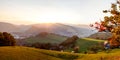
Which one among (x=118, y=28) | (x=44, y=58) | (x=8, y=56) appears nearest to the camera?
(x=118, y=28)

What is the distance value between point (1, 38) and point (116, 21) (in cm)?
5081

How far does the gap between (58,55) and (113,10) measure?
158 feet

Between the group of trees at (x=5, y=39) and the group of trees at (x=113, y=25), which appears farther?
the group of trees at (x=5, y=39)

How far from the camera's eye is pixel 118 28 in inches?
1254

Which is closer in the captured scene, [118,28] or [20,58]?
[118,28]

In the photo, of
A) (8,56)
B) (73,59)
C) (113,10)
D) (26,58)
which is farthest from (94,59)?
(113,10)

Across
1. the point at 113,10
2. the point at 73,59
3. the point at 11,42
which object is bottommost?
the point at 73,59

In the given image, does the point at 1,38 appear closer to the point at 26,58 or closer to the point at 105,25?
the point at 26,58

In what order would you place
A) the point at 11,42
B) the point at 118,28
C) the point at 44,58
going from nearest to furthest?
the point at 118,28
the point at 44,58
the point at 11,42

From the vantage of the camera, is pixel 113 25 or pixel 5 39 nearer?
pixel 113 25

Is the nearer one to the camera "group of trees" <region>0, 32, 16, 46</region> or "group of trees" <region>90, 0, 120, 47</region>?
"group of trees" <region>90, 0, 120, 47</region>

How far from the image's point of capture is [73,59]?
79.1 metres

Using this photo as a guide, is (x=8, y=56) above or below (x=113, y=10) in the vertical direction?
below

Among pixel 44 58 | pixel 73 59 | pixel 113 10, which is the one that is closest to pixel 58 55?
pixel 73 59
